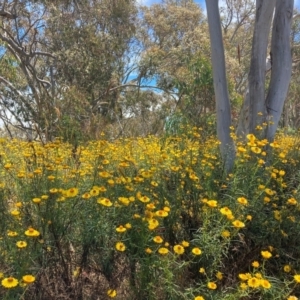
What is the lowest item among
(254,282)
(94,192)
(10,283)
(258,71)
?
(254,282)

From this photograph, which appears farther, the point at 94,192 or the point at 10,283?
the point at 94,192

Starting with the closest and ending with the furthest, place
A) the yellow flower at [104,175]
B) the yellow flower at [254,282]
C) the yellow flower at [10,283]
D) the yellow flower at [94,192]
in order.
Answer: the yellow flower at [10,283], the yellow flower at [254,282], the yellow flower at [94,192], the yellow flower at [104,175]

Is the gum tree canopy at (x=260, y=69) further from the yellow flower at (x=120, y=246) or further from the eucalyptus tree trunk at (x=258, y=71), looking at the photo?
the yellow flower at (x=120, y=246)

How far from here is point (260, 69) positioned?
376cm

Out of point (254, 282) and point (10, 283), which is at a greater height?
point (10, 283)

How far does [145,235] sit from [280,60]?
8.61ft

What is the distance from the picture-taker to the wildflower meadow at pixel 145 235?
1747 mm

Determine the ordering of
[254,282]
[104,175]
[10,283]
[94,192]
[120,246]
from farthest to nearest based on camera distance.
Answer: [104,175] → [94,192] → [120,246] → [254,282] → [10,283]

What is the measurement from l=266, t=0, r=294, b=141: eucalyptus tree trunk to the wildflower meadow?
4.67ft

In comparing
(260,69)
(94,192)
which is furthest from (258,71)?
(94,192)

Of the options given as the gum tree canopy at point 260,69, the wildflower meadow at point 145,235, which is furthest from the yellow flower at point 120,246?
the gum tree canopy at point 260,69

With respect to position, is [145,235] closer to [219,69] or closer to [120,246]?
[120,246]

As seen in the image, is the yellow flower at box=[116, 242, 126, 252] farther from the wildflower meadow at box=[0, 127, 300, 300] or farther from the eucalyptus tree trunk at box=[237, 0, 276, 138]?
the eucalyptus tree trunk at box=[237, 0, 276, 138]

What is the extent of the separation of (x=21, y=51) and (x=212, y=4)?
8995mm
